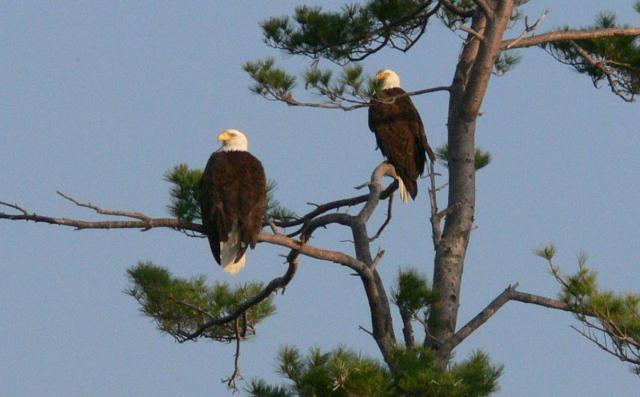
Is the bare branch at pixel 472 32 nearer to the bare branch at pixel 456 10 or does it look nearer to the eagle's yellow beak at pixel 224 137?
the bare branch at pixel 456 10

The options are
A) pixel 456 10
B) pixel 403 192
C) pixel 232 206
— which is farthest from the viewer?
pixel 403 192

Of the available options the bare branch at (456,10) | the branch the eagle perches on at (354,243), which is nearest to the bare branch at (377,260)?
the branch the eagle perches on at (354,243)

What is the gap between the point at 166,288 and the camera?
6.69m

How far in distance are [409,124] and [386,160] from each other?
10.3 inches

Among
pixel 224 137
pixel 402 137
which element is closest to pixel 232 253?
pixel 224 137

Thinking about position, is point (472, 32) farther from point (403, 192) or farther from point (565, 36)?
point (403, 192)

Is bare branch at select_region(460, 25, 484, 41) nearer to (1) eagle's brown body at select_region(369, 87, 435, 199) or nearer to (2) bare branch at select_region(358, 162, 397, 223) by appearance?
(2) bare branch at select_region(358, 162, 397, 223)

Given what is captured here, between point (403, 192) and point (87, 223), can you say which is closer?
point (87, 223)

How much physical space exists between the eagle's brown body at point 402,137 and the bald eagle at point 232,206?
1045 mm

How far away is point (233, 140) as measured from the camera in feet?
23.0

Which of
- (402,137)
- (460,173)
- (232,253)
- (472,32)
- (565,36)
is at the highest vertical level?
(402,137)

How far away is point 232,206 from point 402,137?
153 cm

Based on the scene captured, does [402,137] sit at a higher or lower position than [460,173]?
higher

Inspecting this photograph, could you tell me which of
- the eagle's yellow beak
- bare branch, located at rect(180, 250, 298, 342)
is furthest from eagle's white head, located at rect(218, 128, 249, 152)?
bare branch, located at rect(180, 250, 298, 342)
